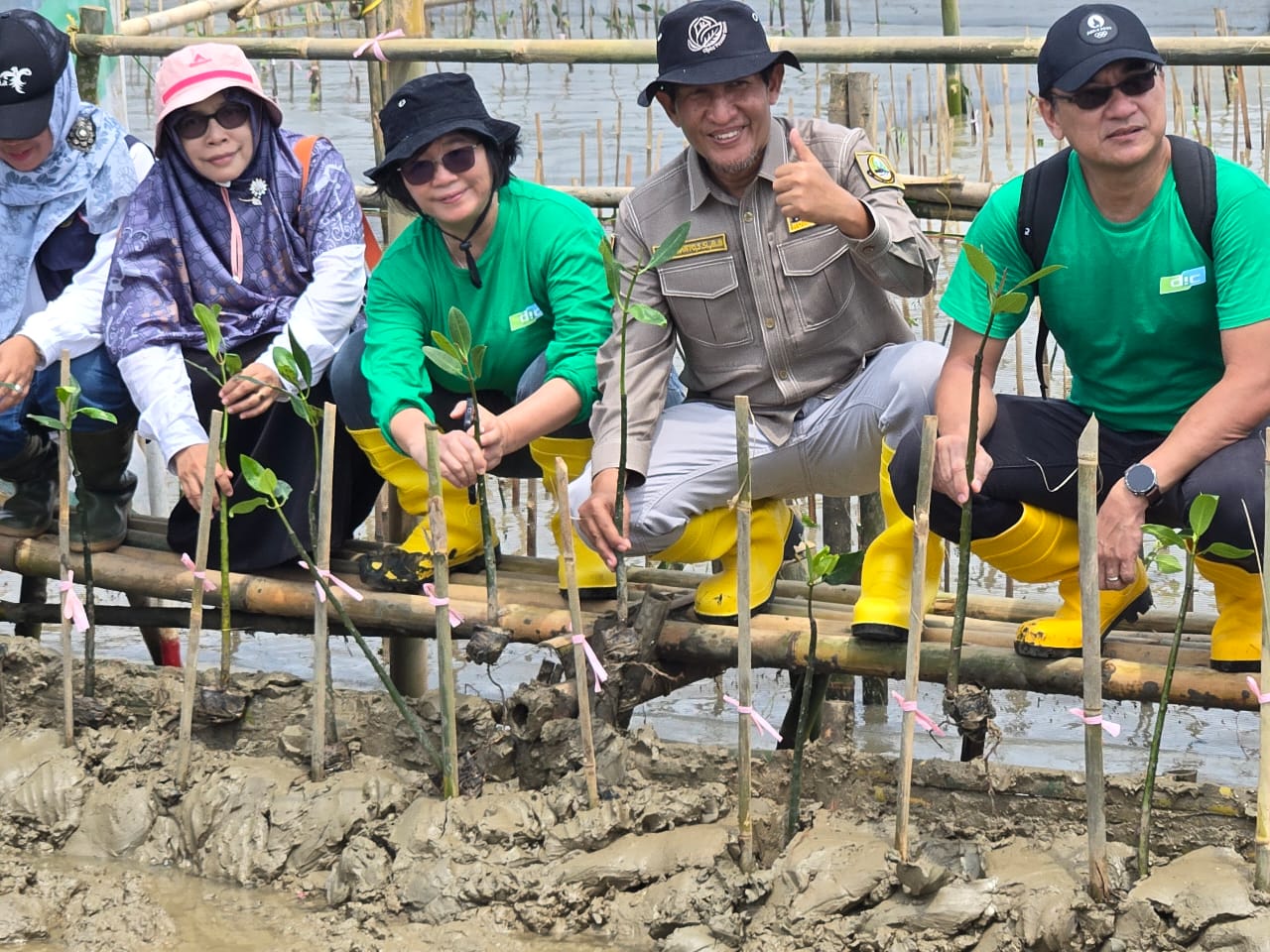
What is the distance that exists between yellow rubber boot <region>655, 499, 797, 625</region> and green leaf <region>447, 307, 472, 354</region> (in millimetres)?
691

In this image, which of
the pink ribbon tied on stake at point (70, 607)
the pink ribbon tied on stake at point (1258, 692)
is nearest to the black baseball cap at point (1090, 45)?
the pink ribbon tied on stake at point (1258, 692)

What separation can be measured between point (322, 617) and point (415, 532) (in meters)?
0.58

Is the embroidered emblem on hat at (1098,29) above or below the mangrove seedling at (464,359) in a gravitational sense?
above

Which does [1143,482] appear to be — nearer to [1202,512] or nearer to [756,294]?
[1202,512]

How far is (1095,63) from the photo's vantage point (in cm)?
281

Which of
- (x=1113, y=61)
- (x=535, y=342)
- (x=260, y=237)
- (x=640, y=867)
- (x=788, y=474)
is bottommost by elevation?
(x=640, y=867)

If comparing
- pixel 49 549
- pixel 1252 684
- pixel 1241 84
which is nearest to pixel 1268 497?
pixel 1252 684

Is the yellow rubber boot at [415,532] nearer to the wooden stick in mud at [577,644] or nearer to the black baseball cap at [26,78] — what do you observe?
the wooden stick in mud at [577,644]

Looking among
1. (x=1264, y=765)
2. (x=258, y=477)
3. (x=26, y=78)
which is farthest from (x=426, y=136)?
(x=1264, y=765)

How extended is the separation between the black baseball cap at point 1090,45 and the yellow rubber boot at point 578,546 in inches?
51.8

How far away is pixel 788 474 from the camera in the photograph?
347 cm

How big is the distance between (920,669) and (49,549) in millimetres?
2129

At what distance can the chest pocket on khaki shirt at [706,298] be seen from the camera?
11.2 ft

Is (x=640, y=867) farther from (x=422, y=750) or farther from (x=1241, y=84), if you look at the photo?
(x=1241, y=84)
